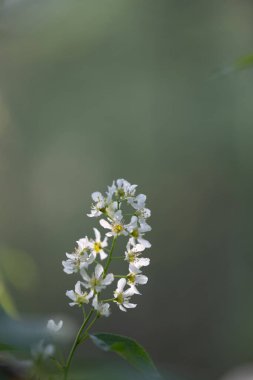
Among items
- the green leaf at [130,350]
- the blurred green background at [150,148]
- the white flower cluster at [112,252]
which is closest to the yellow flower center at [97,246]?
the white flower cluster at [112,252]

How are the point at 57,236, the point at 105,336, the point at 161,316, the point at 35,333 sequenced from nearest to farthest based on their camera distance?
the point at 35,333
the point at 105,336
the point at 161,316
the point at 57,236

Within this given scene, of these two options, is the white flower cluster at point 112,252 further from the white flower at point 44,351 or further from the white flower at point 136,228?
the white flower at point 44,351

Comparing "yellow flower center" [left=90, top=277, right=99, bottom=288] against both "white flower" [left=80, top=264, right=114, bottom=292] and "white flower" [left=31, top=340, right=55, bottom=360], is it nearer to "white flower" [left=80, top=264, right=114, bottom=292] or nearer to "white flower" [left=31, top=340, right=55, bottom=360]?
"white flower" [left=80, top=264, right=114, bottom=292]

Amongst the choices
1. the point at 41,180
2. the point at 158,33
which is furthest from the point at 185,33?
the point at 41,180

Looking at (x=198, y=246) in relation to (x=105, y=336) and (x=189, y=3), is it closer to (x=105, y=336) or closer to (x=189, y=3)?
(x=189, y=3)

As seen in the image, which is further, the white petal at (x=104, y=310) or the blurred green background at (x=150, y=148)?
the blurred green background at (x=150, y=148)

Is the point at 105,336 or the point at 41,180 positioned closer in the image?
the point at 105,336
